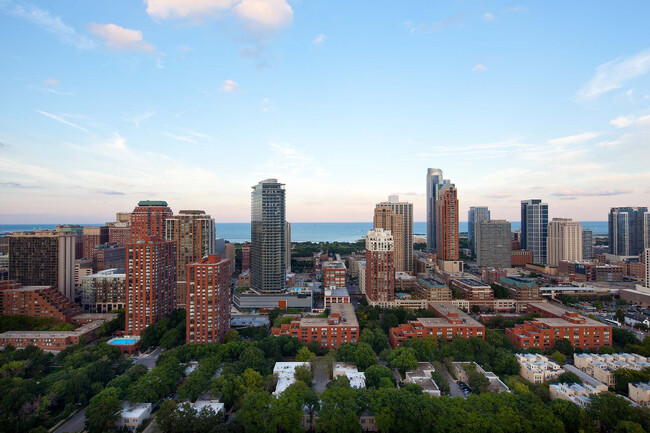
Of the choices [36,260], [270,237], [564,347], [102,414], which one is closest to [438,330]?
[564,347]

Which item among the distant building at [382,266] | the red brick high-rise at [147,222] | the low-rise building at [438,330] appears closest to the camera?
the low-rise building at [438,330]

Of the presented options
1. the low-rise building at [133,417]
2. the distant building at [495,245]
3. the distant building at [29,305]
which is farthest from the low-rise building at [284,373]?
the distant building at [495,245]

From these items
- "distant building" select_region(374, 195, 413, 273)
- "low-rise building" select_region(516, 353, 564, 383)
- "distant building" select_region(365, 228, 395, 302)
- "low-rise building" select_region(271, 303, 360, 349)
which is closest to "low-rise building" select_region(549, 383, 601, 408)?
"low-rise building" select_region(516, 353, 564, 383)

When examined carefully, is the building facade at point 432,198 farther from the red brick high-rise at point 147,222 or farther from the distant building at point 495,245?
the red brick high-rise at point 147,222

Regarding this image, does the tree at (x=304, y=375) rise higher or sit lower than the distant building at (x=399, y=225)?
lower

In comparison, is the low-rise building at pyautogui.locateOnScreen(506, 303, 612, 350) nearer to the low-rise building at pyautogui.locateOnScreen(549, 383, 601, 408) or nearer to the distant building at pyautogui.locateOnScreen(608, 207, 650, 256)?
the low-rise building at pyautogui.locateOnScreen(549, 383, 601, 408)
